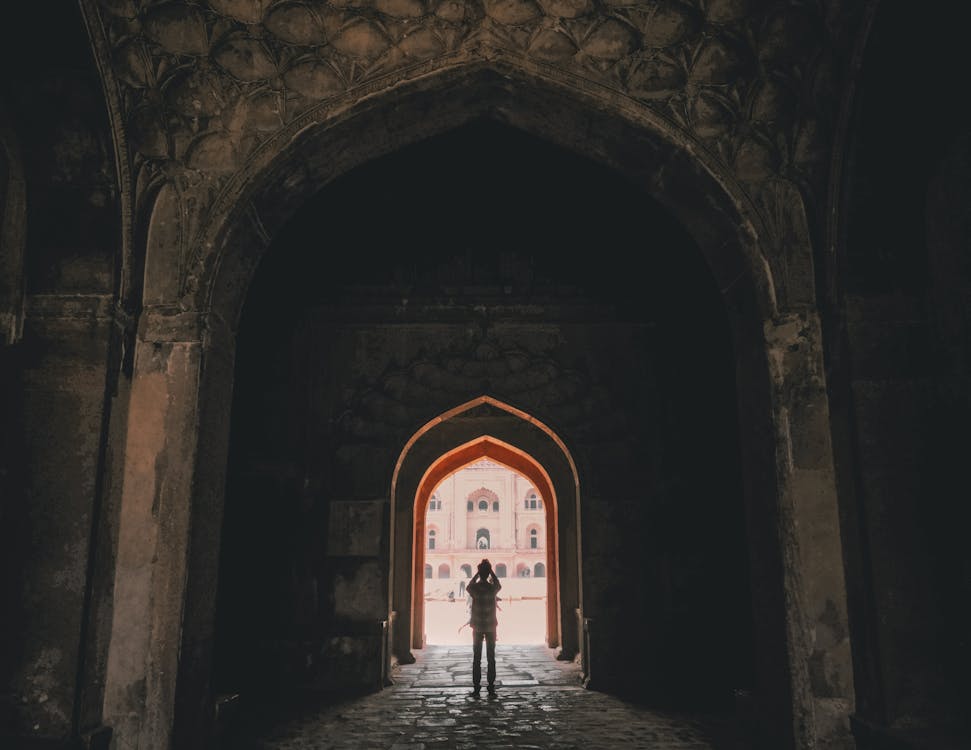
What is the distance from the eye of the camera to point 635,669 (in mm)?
6883

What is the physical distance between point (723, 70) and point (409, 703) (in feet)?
17.9

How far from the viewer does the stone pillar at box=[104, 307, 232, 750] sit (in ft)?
11.6

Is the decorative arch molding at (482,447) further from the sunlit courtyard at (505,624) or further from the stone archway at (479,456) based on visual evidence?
the sunlit courtyard at (505,624)

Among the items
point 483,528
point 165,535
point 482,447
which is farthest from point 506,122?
point 483,528

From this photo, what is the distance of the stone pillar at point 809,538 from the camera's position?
350 centimetres

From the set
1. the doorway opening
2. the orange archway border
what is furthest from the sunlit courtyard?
the doorway opening

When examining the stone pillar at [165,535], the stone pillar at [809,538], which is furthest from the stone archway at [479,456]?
the stone pillar at [809,538]

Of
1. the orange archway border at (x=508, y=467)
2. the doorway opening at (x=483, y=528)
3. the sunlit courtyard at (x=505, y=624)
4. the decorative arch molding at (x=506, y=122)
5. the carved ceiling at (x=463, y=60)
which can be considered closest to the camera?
the carved ceiling at (x=463, y=60)

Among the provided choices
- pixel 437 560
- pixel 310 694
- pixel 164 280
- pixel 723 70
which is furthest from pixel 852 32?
pixel 437 560

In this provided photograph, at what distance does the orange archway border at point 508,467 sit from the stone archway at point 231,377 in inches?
230

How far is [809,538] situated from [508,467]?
7320mm

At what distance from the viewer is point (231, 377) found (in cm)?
433

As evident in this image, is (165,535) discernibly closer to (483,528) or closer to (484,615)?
(484,615)

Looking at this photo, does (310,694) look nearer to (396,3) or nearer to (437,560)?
(396,3)
